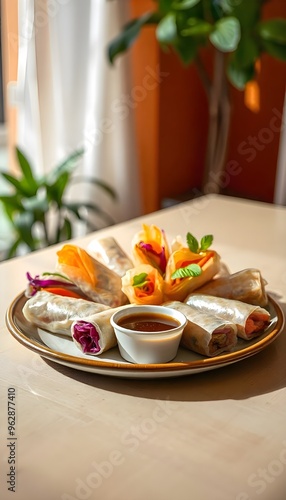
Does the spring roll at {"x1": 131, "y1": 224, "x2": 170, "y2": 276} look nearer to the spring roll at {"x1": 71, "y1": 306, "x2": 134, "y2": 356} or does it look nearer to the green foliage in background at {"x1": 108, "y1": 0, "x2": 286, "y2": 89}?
the spring roll at {"x1": 71, "y1": 306, "x2": 134, "y2": 356}

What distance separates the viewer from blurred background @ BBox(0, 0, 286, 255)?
3.21 metres

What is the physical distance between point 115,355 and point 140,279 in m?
0.16

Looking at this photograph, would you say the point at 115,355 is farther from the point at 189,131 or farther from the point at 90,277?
the point at 189,131

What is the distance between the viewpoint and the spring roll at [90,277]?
4.38 feet

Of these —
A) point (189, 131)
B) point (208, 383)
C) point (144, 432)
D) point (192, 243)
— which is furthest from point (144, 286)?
point (189, 131)

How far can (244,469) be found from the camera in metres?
0.93

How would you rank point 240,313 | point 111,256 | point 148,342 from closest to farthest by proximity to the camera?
point 148,342, point 240,313, point 111,256

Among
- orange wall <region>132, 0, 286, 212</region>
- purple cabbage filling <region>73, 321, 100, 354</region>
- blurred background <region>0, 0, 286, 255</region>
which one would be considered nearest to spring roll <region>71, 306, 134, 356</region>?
purple cabbage filling <region>73, 321, 100, 354</region>

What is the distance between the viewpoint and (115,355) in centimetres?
118

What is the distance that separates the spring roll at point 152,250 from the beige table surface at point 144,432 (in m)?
0.26

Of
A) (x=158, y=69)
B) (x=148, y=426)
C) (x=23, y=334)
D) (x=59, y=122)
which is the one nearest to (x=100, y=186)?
(x=59, y=122)

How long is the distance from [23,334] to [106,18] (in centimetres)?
232

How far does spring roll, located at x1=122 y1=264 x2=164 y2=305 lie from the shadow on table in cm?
18

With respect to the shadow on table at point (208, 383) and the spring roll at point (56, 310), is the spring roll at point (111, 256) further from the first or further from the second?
the shadow on table at point (208, 383)
